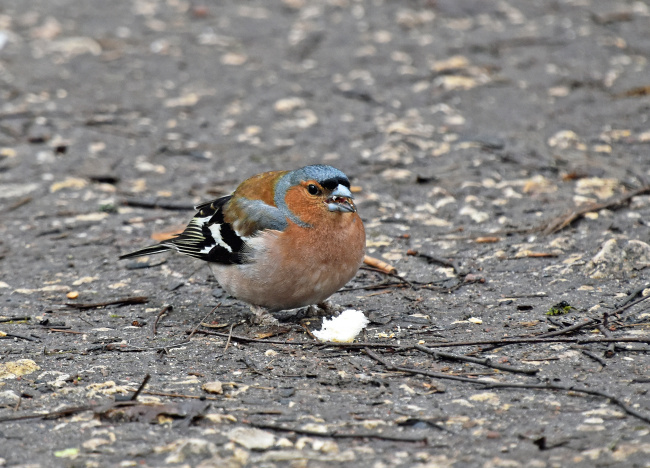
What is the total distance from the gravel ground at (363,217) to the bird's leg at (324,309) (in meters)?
0.10

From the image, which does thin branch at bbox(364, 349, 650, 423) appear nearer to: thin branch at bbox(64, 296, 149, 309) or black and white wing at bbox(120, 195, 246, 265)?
black and white wing at bbox(120, 195, 246, 265)

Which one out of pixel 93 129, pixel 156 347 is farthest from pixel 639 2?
pixel 156 347

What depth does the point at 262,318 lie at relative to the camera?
4645 millimetres

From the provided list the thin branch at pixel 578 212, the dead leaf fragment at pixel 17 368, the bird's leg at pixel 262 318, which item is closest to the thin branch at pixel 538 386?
the bird's leg at pixel 262 318

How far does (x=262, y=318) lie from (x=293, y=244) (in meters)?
0.53

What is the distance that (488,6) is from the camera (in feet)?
31.3

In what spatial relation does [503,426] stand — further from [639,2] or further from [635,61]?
[639,2]

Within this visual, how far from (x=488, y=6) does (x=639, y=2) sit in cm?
169

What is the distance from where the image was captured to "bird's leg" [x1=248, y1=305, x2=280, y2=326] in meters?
4.64

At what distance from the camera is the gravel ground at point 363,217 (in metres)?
3.34

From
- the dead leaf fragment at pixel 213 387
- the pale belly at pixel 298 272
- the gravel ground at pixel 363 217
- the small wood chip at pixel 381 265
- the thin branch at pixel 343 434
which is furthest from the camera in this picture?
the small wood chip at pixel 381 265

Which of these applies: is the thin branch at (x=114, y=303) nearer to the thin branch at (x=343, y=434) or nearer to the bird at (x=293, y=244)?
the bird at (x=293, y=244)

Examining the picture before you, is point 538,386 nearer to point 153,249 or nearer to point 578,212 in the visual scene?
point 578,212

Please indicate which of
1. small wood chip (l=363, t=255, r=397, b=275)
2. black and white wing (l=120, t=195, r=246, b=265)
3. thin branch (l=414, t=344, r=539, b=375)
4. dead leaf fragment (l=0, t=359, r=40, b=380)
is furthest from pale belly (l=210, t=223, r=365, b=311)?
dead leaf fragment (l=0, t=359, r=40, b=380)
